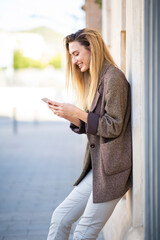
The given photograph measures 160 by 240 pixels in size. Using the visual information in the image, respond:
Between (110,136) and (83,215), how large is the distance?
1.87ft

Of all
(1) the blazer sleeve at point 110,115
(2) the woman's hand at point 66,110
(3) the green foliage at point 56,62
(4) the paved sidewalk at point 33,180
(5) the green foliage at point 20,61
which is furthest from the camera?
(3) the green foliage at point 56,62

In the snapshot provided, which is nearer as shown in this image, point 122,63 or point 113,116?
point 113,116

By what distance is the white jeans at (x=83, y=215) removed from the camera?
94.1 inches

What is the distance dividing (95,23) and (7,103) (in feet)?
70.8

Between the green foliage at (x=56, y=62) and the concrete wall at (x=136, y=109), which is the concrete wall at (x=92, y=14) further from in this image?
the green foliage at (x=56, y=62)

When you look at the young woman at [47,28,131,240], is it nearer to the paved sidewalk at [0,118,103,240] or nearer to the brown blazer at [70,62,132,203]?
the brown blazer at [70,62,132,203]

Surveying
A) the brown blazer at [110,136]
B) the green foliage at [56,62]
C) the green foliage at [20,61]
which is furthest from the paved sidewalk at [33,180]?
the green foliage at [56,62]

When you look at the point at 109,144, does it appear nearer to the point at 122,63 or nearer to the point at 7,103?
the point at 122,63

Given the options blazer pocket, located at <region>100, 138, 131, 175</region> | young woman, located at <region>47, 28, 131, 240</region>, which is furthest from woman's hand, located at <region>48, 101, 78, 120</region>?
blazer pocket, located at <region>100, 138, 131, 175</region>

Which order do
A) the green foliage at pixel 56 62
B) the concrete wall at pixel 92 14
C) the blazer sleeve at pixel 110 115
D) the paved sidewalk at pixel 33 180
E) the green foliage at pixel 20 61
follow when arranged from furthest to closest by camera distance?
1. the green foliage at pixel 56 62
2. the green foliage at pixel 20 61
3. the concrete wall at pixel 92 14
4. the paved sidewalk at pixel 33 180
5. the blazer sleeve at pixel 110 115

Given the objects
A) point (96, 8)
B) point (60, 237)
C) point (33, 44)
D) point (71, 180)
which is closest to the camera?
point (60, 237)

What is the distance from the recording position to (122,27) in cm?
328

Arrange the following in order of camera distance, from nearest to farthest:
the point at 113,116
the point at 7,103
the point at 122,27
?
1. the point at 113,116
2. the point at 122,27
3. the point at 7,103

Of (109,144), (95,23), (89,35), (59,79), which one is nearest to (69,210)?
(109,144)
